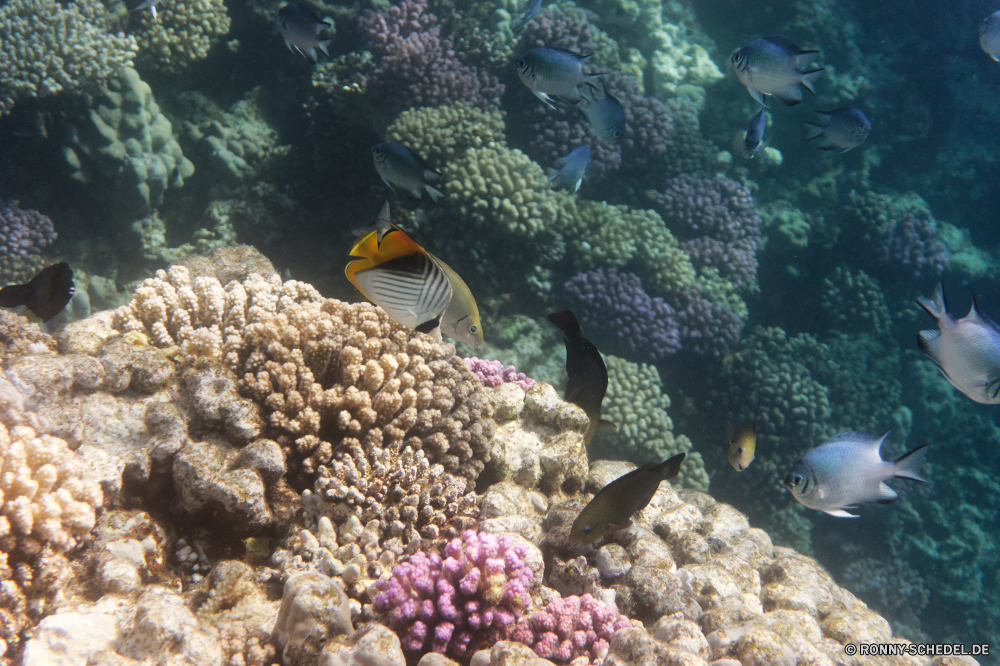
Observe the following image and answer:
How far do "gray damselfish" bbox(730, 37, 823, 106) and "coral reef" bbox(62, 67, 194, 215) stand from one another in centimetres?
640

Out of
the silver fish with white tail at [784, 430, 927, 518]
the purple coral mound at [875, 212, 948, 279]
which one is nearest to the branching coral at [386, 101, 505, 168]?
the silver fish with white tail at [784, 430, 927, 518]

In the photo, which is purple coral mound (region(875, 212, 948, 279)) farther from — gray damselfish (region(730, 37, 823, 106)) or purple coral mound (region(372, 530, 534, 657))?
purple coral mound (region(372, 530, 534, 657))

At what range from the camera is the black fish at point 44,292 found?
9.91ft

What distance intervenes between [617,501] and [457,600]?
2.96 feet

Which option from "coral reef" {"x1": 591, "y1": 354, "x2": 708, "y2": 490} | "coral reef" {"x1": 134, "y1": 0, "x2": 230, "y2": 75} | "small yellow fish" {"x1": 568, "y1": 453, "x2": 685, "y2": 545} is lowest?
"coral reef" {"x1": 591, "y1": 354, "x2": 708, "y2": 490}

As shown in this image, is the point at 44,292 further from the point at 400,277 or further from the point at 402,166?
the point at 400,277

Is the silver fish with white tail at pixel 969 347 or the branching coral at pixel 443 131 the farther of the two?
the branching coral at pixel 443 131

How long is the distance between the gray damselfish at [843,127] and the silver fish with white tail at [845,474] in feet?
15.4

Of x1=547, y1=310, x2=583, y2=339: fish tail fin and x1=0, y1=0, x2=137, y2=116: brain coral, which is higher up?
x1=0, y1=0, x2=137, y2=116: brain coral

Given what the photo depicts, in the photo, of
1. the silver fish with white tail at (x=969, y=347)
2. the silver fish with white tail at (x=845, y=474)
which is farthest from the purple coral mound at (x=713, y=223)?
the silver fish with white tail at (x=845, y=474)

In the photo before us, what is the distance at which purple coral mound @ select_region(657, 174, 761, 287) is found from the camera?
8078 millimetres

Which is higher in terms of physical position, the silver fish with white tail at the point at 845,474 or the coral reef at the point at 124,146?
the coral reef at the point at 124,146

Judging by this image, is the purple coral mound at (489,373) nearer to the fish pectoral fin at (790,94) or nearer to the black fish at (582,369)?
the black fish at (582,369)

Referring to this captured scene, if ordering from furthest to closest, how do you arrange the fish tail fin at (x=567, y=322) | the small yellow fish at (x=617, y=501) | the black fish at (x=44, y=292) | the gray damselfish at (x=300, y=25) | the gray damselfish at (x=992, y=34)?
the gray damselfish at (x=992, y=34) < the gray damselfish at (x=300, y=25) < the black fish at (x=44, y=292) < the fish tail fin at (x=567, y=322) < the small yellow fish at (x=617, y=501)
